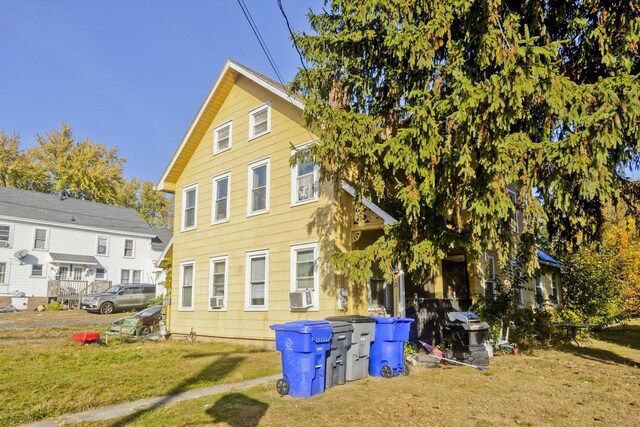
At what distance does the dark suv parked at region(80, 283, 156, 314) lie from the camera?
25.2 m

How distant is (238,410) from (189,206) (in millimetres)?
11984

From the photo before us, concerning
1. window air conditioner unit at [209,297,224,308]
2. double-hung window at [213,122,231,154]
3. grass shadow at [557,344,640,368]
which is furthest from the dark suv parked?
grass shadow at [557,344,640,368]

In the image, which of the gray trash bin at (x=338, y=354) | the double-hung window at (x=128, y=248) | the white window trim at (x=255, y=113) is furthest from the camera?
the double-hung window at (x=128, y=248)

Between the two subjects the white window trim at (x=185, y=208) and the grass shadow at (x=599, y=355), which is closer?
the grass shadow at (x=599, y=355)

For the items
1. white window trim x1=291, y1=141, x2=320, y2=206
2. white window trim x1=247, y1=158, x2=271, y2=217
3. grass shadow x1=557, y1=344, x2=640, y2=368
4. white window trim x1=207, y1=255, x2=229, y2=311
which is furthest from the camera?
white window trim x1=207, y1=255, x2=229, y2=311

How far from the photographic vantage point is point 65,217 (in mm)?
33062

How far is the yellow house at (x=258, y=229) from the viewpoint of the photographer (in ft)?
38.1

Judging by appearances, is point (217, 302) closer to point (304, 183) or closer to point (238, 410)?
point (304, 183)

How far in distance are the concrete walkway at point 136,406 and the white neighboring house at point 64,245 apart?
20561 mm

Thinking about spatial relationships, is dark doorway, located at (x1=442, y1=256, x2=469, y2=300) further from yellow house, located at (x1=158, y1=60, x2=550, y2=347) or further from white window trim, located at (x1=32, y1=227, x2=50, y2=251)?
white window trim, located at (x1=32, y1=227, x2=50, y2=251)

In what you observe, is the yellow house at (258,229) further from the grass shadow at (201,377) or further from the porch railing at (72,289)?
the porch railing at (72,289)

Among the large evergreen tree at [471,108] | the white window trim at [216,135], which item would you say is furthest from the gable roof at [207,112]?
the large evergreen tree at [471,108]

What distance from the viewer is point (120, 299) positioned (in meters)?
26.1

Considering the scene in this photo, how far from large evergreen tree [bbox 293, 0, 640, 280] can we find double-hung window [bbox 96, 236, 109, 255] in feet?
96.9
